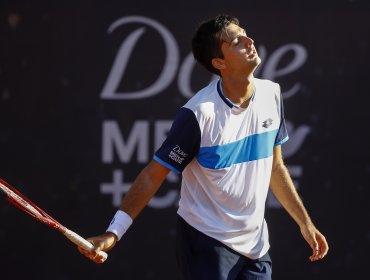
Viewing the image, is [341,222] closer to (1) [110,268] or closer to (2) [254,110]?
(1) [110,268]

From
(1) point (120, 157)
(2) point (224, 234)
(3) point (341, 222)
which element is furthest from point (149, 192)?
(3) point (341, 222)

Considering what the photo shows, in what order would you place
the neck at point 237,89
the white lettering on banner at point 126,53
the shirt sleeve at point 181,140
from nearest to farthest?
the shirt sleeve at point 181,140
the neck at point 237,89
the white lettering on banner at point 126,53

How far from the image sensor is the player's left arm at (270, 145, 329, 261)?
3.96 metres

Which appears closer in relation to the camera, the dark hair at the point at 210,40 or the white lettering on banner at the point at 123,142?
the dark hair at the point at 210,40

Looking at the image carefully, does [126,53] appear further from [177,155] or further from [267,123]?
[177,155]

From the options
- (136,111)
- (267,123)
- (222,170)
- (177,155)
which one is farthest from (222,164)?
(136,111)

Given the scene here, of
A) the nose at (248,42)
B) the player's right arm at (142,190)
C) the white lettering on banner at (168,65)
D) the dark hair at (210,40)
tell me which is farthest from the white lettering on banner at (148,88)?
the player's right arm at (142,190)

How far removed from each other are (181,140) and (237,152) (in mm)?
252

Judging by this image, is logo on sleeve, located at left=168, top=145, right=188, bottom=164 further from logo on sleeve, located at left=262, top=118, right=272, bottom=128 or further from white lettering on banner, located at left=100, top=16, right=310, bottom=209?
white lettering on banner, located at left=100, top=16, right=310, bottom=209

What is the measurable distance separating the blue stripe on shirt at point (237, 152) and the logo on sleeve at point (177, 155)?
9 cm

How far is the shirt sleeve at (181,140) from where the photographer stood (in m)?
3.68

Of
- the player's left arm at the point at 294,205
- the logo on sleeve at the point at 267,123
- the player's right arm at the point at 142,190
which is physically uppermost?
the logo on sleeve at the point at 267,123

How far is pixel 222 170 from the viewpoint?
3.75m

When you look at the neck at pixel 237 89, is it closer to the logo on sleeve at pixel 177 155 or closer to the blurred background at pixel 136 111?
the logo on sleeve at pixel 177 155
